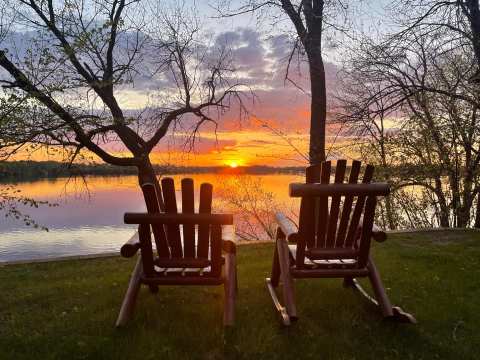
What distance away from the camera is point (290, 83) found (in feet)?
30.6

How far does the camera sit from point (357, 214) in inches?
146

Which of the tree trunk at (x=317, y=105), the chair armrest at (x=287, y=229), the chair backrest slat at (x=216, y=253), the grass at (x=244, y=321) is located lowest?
the grass at (x=244, y=321)

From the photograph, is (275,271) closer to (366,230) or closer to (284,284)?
(284,284)

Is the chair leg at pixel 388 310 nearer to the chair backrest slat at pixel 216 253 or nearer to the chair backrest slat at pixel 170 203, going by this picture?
the chair backrest slat at pixel 216 253

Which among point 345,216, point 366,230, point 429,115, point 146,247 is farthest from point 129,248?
point 429,115

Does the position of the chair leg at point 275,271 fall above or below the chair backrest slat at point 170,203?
below

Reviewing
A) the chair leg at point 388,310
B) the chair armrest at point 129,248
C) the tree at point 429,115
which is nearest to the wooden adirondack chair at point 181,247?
the chair armrest at point 129,248

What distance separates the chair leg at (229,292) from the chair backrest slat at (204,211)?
0.22 metres

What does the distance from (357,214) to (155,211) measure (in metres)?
1.69

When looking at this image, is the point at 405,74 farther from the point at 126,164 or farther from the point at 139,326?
the point at 139,326

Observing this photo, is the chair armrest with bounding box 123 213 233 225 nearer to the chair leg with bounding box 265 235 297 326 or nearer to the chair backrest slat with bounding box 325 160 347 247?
the chair leg with bounding box 265 235 297 326

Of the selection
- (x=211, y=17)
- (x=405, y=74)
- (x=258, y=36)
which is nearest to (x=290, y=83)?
(x=258, y=36)

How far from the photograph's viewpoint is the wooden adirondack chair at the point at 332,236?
3.49 meters

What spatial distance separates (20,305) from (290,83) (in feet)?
22.5
